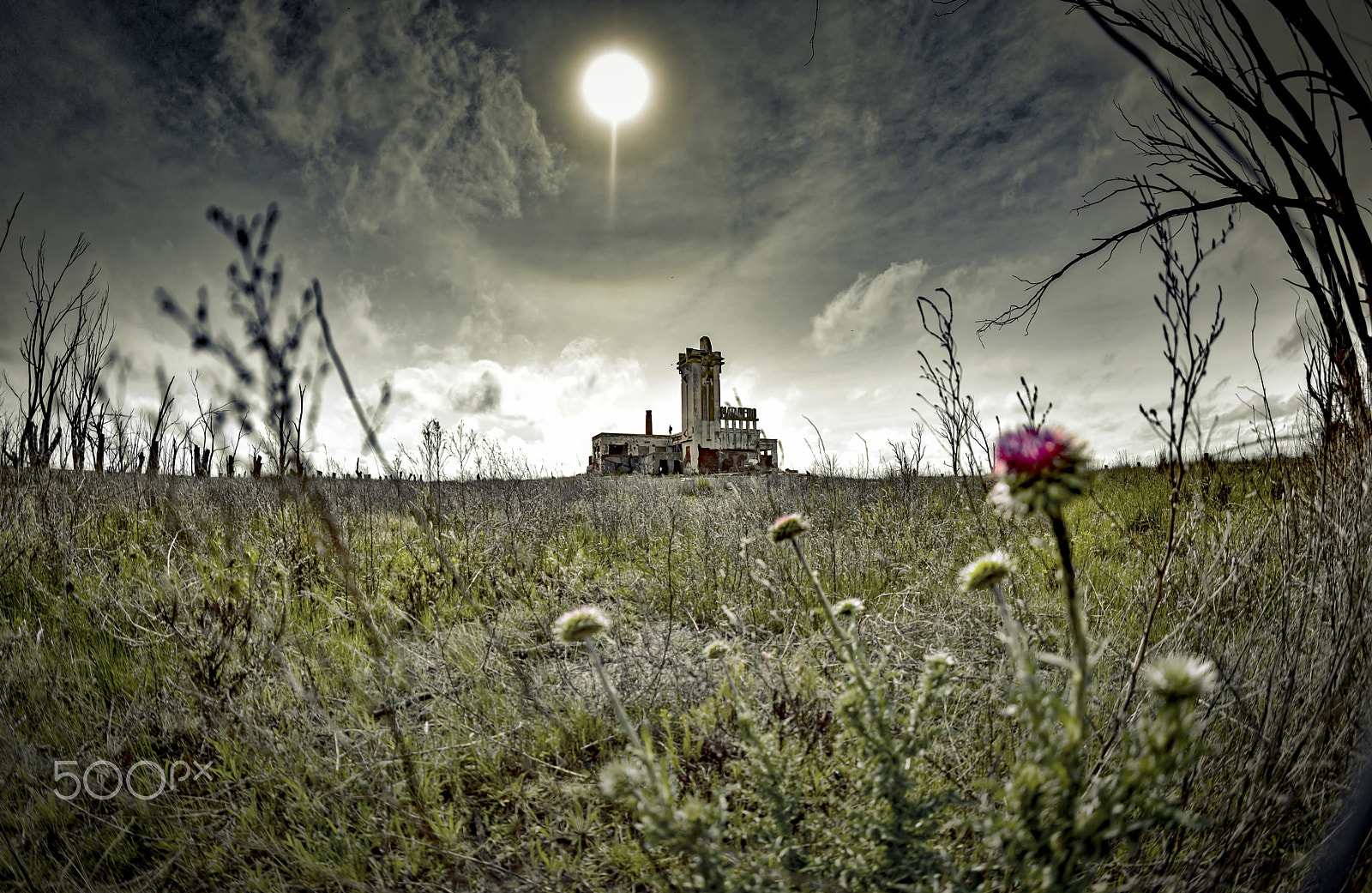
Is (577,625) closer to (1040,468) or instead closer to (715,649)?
(715,649)

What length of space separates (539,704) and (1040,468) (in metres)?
1.69

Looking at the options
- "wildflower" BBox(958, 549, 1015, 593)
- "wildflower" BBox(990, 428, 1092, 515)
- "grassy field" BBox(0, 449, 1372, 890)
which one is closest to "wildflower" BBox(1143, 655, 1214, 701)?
"grassy field" BBox(0, 449, 1372, 890)

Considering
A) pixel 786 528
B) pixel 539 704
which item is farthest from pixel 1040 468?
pixel 539 704

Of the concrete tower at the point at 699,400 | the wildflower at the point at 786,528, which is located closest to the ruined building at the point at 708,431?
the concrete tower at the point at 699,400

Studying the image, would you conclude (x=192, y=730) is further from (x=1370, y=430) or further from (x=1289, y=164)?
(x=1289, y=164)

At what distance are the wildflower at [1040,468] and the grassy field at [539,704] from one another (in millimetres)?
464

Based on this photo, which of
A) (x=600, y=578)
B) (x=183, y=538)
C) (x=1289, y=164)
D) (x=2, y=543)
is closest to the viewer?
(x=1289, y=164)

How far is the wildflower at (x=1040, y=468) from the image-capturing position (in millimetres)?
907

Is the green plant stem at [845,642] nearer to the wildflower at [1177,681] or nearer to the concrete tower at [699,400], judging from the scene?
the wildflower at [1177,681]

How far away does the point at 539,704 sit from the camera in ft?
6.05

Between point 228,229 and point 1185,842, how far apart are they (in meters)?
3.71

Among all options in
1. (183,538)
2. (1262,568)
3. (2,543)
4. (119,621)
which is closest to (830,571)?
(1262,568)

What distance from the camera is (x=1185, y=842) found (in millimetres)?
1512

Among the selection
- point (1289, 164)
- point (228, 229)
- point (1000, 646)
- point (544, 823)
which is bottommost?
point (544, 823)
